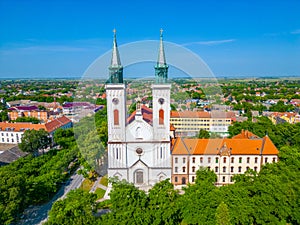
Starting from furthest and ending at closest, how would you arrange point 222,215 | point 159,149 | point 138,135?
point 159,149, point 138,135, point 222,215

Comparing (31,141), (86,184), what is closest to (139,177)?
(86,184)

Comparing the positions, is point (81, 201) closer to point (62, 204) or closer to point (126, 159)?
point (62, 204)

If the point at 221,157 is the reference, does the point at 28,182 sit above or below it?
below

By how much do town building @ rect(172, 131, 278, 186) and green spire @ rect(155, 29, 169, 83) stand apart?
1056 cm

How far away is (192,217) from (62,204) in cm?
1298

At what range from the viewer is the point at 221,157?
34.9 m

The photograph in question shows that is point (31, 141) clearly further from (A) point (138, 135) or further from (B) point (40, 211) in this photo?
(A) point (138, 135)

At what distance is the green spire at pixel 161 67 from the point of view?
29750mm

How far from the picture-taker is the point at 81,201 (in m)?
22.9

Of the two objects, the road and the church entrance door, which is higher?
the church entrance door

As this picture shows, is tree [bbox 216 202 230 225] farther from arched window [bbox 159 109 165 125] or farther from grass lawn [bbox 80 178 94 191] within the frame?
grass lawn [bbox 80 178 94 191]

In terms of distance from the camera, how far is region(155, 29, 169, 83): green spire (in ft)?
97.6

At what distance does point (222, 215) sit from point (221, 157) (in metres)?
14.7

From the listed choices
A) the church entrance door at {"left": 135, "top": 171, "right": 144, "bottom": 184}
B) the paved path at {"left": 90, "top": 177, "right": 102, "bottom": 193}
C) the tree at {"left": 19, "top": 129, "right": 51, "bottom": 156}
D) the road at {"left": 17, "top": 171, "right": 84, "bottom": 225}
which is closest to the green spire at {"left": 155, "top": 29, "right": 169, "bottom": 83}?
the church entrance door at {"left": 135, "top": 171, "right": 144, "bottom": 184}
